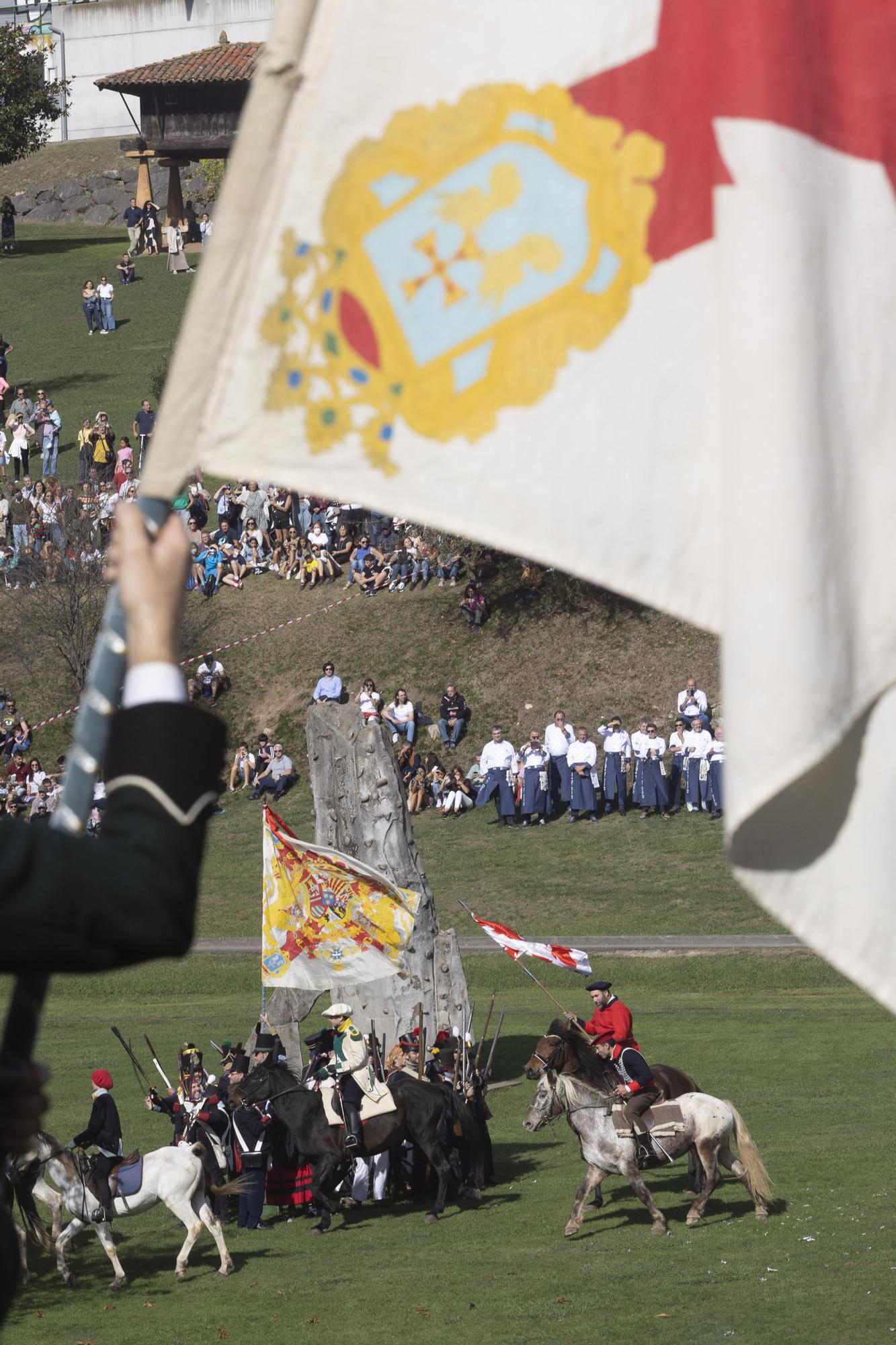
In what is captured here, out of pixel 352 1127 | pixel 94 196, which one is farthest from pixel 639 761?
pixel 94 196

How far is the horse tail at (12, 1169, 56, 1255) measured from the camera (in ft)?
57.3

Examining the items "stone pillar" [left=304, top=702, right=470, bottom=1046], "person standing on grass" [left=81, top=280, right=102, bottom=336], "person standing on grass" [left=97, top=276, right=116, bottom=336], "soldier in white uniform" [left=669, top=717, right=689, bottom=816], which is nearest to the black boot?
"stone pillar" [left=304, top=702, right=470, bottom=1046]

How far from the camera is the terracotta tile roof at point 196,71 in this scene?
267ft

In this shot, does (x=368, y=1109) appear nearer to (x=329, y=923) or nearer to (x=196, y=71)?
(x=329, y=923)

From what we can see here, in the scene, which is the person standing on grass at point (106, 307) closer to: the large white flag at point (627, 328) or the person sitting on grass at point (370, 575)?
the person sitting on grass at point (370, 575)

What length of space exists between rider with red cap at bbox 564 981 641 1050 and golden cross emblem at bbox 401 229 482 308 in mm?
17066

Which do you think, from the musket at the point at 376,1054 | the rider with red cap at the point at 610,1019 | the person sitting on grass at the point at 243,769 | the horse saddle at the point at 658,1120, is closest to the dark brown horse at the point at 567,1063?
the horse saddle at the point at 658,1120

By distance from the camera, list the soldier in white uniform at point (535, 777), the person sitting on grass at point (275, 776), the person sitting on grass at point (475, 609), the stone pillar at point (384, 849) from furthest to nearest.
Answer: the person sitting on grass at point (475, 609) < the person sitting on grass at point (275, 776) < the soldier in white uniform at point (535, 777) < the stone pillar at point (384, 849)

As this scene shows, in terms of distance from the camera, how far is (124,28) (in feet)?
319

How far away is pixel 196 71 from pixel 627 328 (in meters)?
84.5

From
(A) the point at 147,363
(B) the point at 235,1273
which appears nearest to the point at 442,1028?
(B) the point at 235,1273

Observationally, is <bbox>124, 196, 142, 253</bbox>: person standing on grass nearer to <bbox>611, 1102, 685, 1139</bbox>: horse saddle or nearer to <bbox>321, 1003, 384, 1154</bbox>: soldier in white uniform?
<bbox>321, 1003, 384, 1154</bbox>: soldier in white uniform

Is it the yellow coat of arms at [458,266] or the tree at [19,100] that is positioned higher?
the tree at [19,100]

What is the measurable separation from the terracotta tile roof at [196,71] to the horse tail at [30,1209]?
6905cm
